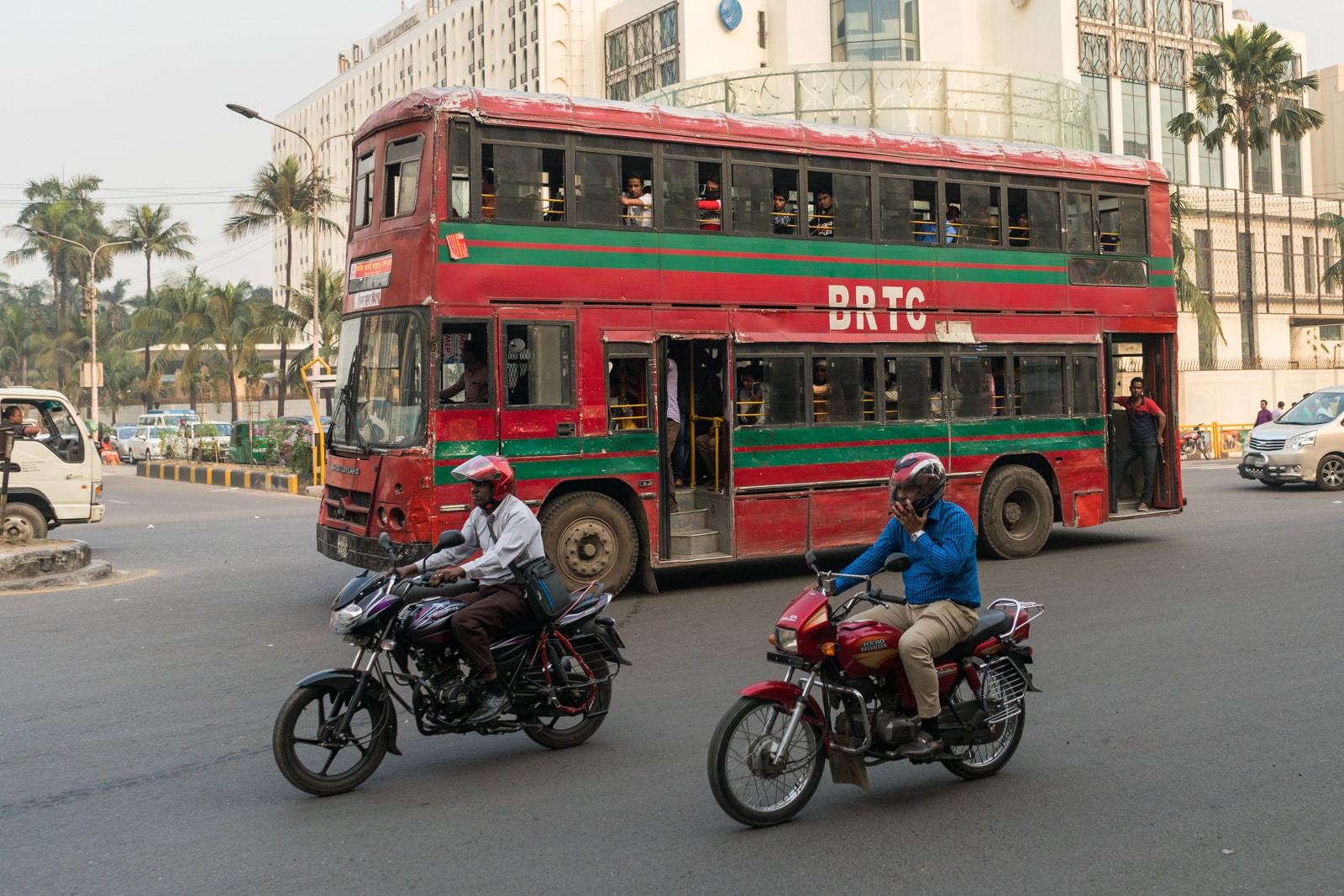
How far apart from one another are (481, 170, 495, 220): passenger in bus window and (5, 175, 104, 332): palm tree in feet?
208

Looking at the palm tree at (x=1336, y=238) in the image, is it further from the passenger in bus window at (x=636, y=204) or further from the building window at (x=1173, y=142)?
the passenger in bus window at (x=636, y=204)

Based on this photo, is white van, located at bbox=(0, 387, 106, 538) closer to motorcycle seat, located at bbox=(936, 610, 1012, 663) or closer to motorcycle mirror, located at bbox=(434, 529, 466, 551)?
motorcycle mirror, located at bbox=(434, 529, 466, 551)

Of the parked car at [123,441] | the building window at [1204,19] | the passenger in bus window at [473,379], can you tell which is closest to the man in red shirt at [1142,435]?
the passenger in bus window at [473,379]

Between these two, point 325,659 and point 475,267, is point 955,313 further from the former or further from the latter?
point 325,659

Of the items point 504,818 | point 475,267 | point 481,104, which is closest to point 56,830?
point 504,818

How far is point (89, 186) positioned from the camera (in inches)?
2731

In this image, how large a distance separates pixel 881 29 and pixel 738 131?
132 ft

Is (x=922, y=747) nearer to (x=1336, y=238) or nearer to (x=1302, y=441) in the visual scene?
(x=1302, y=441)

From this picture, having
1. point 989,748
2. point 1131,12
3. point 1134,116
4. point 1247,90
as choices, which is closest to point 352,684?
point 989,748

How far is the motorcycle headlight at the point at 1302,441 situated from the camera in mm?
21375

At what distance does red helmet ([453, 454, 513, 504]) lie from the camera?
6172 mm

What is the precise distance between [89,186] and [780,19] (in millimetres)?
40108

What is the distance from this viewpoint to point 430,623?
584 cm

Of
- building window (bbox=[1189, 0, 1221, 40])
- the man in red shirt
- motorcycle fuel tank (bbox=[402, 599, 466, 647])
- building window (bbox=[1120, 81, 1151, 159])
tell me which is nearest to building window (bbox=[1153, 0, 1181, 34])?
building window (bbox=[1189, 0, 1221, 40])
